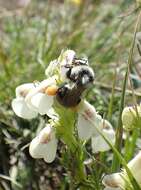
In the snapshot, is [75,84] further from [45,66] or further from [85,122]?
Answer: [45,66]

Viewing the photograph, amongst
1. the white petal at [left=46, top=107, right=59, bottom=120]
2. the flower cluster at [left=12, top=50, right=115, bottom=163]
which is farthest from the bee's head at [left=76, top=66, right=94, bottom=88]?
the white petal at [left=46, top=107, right=59, bottom=120]

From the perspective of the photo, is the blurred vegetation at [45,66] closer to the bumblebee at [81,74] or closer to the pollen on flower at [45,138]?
the pollen on flower at [45,138]

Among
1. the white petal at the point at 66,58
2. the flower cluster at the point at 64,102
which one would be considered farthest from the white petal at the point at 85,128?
the white petal at the point at 66,58

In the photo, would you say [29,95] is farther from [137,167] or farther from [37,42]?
[37,42]

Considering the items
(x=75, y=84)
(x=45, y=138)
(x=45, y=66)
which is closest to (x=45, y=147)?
(x=45, y=138)

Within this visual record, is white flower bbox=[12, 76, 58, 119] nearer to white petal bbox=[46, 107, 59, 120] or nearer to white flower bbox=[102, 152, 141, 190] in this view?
white petal bbox=[46, 107, 59, 120]

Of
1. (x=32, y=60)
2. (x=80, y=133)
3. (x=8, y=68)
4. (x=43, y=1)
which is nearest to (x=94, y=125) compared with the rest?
(x=80, y=133)
